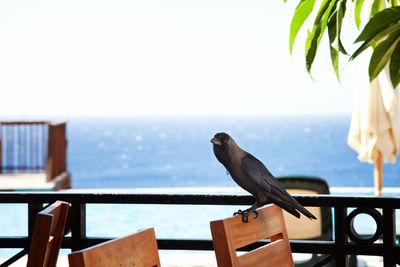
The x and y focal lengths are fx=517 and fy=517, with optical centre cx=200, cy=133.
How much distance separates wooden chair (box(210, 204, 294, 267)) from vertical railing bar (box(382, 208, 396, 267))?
348 millimetres

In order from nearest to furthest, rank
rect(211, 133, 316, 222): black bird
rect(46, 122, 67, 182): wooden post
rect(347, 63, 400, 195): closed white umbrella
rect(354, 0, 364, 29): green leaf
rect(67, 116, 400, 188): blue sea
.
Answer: rect(211, 133, 316, 222): black bird, rect(354, 0, 364, 29): green leaf, rect(347, 63, 400, 195): closed white umbrella, rect(46, 122, 67, 182): wooden post, rect(67, 116, 400, 188): blue sea

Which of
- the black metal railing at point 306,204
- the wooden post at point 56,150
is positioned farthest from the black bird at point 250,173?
the wooden post at point 56,150

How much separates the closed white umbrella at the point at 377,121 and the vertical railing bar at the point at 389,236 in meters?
3.03

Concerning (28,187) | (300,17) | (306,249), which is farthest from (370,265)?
(28,187)

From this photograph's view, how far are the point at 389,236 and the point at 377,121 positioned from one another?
10.4ft

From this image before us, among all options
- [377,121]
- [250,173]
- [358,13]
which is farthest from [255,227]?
[377,121]

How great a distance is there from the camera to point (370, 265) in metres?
3.87

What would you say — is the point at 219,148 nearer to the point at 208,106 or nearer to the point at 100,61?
the point at 100,61

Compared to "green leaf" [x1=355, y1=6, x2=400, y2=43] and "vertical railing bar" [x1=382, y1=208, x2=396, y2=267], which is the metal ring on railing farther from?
"green leaf" [x1=355, y1=6, x2=400, y2=43]

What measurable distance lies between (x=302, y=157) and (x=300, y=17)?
50.9 metres

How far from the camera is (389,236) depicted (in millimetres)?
1507

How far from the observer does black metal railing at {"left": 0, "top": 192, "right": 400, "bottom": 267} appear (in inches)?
59.2

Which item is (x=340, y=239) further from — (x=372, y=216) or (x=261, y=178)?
(x=261, y=178)

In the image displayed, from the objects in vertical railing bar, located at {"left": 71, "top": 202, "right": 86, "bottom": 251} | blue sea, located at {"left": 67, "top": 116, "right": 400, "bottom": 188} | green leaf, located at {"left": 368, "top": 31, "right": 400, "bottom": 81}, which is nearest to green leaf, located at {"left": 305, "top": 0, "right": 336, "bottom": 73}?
green leaf, located at {"left": 368, "top": 31, "right": 400, "bottom": 81}
